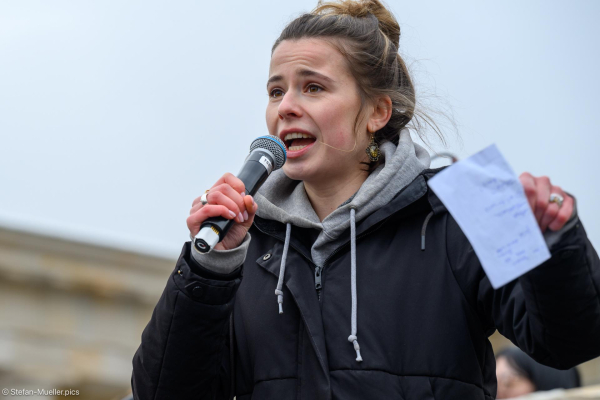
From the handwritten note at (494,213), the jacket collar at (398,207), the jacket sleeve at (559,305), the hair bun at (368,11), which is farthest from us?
the hair bun at (368,11)

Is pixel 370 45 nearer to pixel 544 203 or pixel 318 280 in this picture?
pixel 318 280

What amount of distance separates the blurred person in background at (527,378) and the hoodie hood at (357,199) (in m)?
1.93

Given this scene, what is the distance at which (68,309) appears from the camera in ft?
25.0

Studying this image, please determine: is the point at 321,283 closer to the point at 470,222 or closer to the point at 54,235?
the point at 470,222

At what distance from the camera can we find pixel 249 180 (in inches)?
87.5

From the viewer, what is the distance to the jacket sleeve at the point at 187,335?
2215 mm

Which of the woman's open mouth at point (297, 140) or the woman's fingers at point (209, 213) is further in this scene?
the woman's open mouth at point (297, 140)

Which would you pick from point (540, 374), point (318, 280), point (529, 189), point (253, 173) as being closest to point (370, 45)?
point (253, 173)

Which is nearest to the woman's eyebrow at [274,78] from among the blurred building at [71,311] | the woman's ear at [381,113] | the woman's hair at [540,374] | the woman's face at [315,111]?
the woman's face at [315,111]

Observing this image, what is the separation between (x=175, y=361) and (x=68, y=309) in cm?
574

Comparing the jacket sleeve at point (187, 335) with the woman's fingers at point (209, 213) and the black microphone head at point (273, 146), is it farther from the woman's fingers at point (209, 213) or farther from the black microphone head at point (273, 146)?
the black microphone head at point (273, 146)

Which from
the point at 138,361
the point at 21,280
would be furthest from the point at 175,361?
the point at 21,280

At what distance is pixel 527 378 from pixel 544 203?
102 inches

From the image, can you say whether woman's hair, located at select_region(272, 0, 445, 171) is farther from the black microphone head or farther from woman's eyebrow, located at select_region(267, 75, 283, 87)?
the black microphone head
